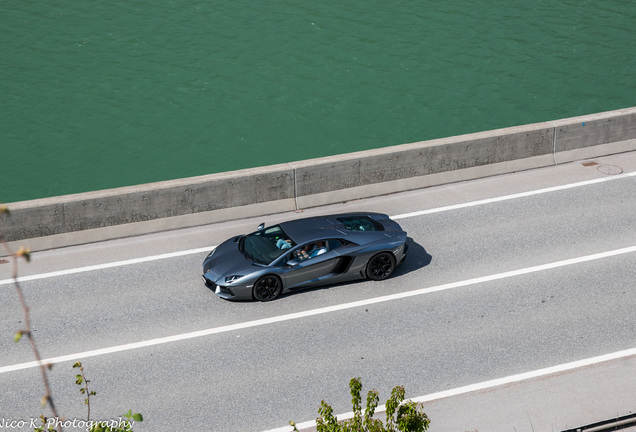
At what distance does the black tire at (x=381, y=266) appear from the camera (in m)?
13.2

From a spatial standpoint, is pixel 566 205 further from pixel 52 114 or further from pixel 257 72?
pixel 52 114

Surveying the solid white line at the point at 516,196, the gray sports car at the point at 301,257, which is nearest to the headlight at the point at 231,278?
the gray sports car at the point at 301,257

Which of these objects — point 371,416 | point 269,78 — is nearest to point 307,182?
point 371,416

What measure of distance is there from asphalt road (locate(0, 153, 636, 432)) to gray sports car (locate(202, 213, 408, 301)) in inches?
12.4

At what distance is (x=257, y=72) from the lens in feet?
86.9

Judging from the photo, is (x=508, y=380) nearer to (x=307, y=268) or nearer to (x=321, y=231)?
(x=307, y=268)

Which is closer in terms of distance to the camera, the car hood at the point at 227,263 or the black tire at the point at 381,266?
the car hood at the point at 227,263

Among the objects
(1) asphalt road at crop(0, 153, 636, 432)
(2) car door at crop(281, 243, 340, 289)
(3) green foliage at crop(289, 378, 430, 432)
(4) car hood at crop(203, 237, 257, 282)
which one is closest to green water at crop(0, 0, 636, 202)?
(1) asphalt road at crop(0, 153, 636, 432)

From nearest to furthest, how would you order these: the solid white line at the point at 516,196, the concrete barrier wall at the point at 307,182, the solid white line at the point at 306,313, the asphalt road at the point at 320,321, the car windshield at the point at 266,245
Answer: the asphalt road at the point at 320,321, the solid white line at the point at 306,313, the car windshield at the point at 266,245, the concrete barrier wall at the point at 307,182, the solid white line at the point at 516,196

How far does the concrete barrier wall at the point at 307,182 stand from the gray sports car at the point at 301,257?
2.21 meters

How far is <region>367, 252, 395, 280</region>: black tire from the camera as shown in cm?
1323

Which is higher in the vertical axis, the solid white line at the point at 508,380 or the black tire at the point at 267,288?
the black tire at the point at 267,288

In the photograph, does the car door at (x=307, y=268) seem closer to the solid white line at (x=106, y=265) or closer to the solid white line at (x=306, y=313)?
the solid white line at (x=306, y=313)

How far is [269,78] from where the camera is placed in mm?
26156
